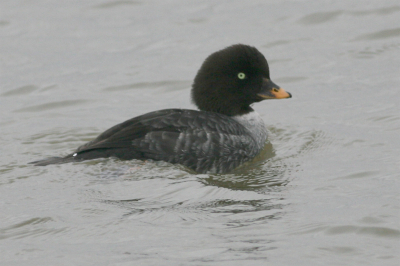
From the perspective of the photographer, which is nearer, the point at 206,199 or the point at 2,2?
the point at 206,199

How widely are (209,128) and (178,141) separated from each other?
487 mm

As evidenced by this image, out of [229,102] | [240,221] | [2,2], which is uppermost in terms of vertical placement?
[2,2]

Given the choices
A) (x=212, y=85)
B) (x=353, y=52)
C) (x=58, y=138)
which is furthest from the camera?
(x=353, y=52)

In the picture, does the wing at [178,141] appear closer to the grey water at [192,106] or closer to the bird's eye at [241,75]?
the grey water at [192,106]

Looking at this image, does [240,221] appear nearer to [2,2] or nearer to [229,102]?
[229,102]

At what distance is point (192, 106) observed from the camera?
1210 centimetres

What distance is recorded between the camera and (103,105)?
12.3m

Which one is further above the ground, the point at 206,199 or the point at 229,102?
the point at 229,102

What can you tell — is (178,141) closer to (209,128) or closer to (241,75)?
(209,128)

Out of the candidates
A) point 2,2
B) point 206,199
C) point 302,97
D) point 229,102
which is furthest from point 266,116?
point 2,2

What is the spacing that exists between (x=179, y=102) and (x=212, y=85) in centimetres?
285

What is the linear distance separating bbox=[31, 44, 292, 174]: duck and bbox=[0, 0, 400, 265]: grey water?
6.7 inches

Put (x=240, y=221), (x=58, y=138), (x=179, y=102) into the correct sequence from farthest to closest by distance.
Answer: (x=179, y=102) < (x=58, y=138) < (x=240, y=221)

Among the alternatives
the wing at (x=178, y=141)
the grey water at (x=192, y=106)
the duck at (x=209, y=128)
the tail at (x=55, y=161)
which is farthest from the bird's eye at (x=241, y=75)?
the tail at (x=55, y=161)
